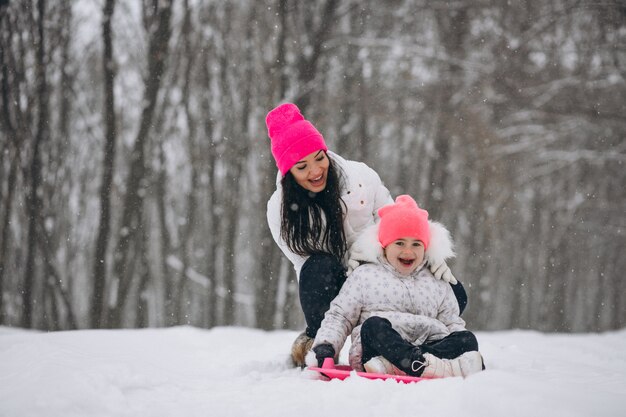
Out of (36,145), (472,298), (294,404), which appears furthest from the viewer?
(472,298)

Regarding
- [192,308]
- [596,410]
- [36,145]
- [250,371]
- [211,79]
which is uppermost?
[211,79]

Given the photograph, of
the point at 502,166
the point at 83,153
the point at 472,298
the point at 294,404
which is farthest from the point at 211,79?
the point at 294,404

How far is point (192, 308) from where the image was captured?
2080 centimetres

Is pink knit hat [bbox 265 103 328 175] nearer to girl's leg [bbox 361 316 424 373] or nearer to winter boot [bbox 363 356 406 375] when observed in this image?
girl's leg [bbox 361 316 424 373]

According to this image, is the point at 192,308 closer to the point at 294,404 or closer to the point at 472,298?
the point at 472,298

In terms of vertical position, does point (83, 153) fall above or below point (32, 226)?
above

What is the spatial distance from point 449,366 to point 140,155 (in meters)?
7.33

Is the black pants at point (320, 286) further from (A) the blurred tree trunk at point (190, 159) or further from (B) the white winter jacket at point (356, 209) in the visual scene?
(A) the blurred tree trunk at point (190, 159)

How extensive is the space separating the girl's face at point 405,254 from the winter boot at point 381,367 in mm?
619

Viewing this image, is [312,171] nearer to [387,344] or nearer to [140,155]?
[387,344]

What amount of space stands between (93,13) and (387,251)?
275 inches

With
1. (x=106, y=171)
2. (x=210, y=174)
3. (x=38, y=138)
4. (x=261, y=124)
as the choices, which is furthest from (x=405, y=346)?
(x=210, y=174)

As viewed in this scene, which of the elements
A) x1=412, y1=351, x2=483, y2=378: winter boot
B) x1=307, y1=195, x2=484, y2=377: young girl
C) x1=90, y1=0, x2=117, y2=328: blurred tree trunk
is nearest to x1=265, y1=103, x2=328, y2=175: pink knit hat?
x1=307, y1=195, x2=484, y2=377: young girl

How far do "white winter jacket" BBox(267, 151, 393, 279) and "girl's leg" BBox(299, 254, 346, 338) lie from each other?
0.19 metres
